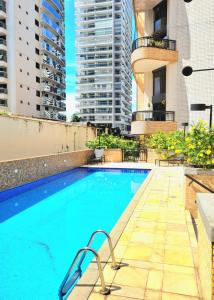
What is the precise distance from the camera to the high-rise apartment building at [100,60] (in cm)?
7138

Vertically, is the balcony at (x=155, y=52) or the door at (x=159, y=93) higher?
the balcony at (x=155, y=52)

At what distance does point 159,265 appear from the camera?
366 cm

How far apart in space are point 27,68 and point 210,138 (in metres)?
41.0

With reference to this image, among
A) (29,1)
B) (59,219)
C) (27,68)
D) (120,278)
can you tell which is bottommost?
(59,219)

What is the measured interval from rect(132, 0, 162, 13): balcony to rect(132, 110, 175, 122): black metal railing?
28.5ft

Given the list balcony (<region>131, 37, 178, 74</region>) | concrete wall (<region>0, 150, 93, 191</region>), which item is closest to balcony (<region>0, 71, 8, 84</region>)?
balcony (<region>131, 37, 178, 74</region>)

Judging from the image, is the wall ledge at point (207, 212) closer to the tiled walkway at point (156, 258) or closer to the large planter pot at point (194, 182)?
the tiled walkway at point (156, 258)

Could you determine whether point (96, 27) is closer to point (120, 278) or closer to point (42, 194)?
point (42, 194)

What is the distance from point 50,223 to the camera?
24.2ft

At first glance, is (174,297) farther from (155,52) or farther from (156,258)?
(155,52)

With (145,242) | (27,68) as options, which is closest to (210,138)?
(145,242)

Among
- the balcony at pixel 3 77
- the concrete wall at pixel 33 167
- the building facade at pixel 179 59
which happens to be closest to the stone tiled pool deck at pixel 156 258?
the concrete wall at pixel 33 167

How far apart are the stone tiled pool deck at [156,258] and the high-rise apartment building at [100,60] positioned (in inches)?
2574

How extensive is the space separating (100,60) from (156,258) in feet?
239
